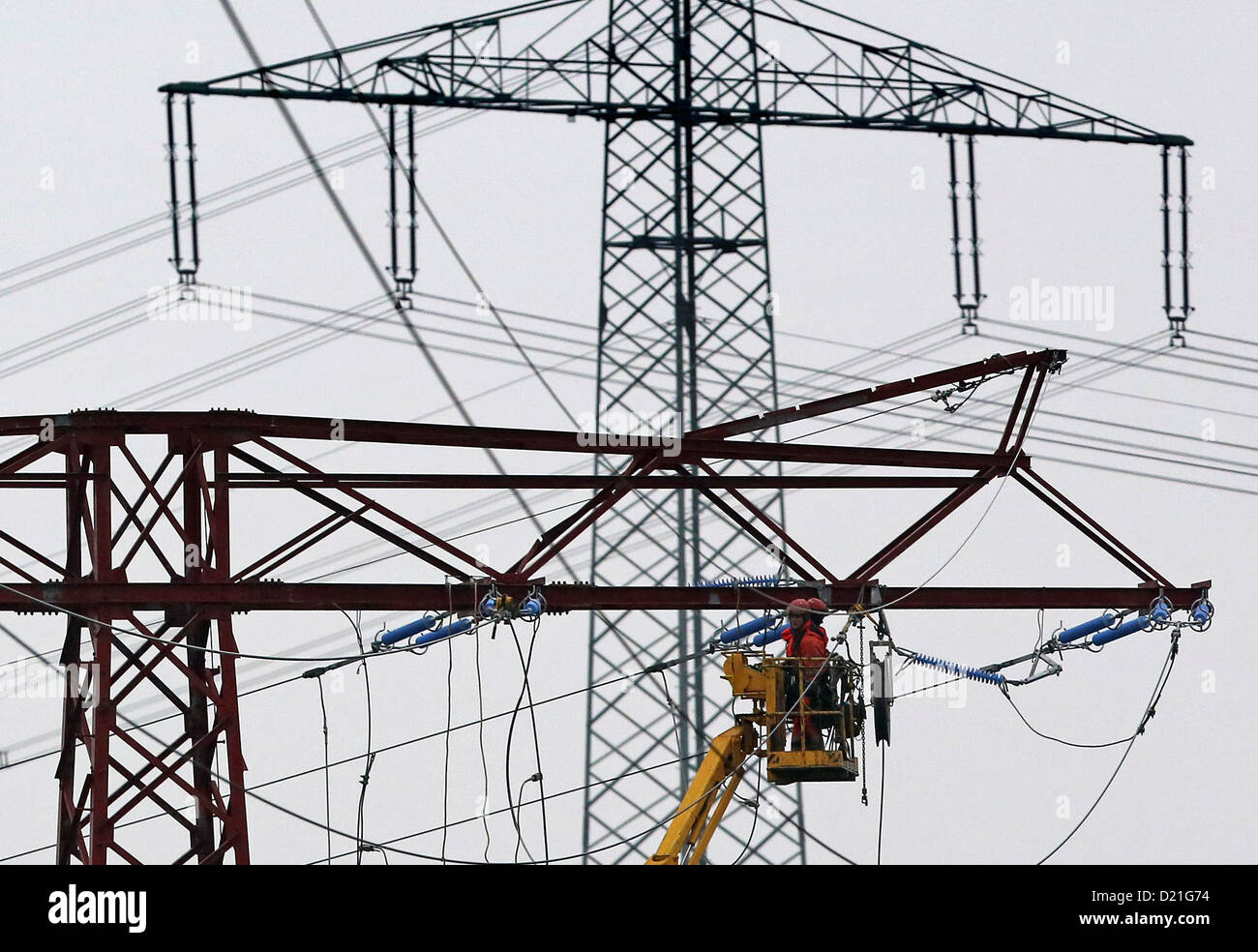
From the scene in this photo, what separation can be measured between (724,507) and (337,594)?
197 inches

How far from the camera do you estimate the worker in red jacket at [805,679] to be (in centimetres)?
3231

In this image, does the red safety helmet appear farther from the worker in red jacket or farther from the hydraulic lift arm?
the hydraulic lift arm

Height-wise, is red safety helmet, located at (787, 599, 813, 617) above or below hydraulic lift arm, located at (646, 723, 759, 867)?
above

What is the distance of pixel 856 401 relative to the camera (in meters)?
35.4

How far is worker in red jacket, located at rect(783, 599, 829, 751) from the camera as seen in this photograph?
32.3 metres

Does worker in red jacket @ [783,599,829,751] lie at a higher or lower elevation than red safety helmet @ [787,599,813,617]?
lower

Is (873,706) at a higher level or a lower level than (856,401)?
lower

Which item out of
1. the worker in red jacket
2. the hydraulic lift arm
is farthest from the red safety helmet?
the hydraulic lift arm

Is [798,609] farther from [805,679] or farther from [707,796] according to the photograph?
[707,796]

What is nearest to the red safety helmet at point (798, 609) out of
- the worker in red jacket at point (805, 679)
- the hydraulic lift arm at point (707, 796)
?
the worker in red jacket at point (805, 679)

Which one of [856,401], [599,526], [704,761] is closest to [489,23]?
[599,526]

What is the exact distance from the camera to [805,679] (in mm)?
32375

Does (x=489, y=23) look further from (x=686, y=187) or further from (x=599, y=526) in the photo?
(x=599, y=526)
